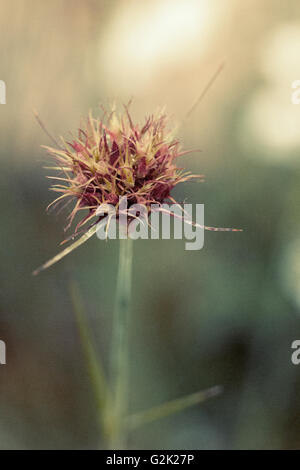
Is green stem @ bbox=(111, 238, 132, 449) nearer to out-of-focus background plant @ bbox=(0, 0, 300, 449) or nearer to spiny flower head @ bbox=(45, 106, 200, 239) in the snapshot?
spiny flower head @ bbox=(45, 106, 200, 239)

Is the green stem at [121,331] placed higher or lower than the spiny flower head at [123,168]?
lower

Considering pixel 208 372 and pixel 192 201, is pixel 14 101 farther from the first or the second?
pixel 208 372

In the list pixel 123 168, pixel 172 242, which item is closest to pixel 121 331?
pixel 123 168

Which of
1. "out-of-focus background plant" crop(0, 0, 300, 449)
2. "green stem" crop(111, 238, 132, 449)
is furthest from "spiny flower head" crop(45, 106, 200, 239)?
"out-of-focus background plant" crop(0, 0, 300, 449)

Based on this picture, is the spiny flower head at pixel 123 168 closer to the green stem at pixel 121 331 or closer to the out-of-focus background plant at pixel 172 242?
the green stem at pixel 121 331

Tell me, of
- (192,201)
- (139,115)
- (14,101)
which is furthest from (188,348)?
(14,101)

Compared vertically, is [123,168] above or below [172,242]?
above

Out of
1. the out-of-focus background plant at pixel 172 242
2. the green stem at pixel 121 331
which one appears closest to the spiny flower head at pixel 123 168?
the green stem at pixel 121 331

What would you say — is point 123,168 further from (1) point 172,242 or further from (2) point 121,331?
(1) point 172,242
